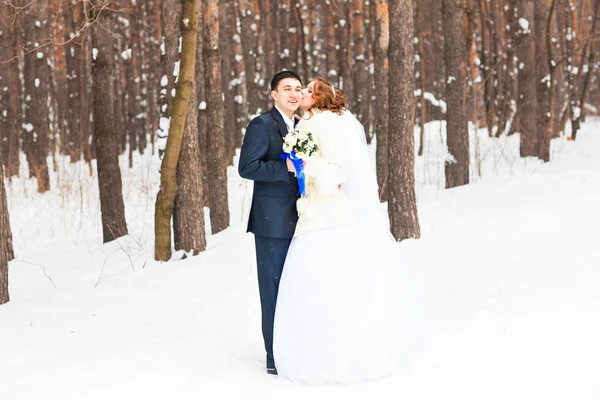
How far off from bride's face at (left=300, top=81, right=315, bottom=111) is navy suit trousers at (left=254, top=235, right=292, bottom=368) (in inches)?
37.0

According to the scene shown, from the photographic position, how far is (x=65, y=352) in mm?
5477

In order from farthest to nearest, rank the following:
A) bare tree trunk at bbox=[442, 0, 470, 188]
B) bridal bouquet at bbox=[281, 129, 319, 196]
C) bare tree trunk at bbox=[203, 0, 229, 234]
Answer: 1. bare tree trunk at bbox=[442, 0, 470, 188]
2. bare tree trunk at bbox=[203, 0, 229, 234]
3. bridal bouquet at bbox=[281, 129, 319, 196]

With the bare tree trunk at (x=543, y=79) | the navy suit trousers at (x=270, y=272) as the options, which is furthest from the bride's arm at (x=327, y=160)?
the bare tree trunk at (x=543, y=79)

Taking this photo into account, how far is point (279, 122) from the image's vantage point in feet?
15.7

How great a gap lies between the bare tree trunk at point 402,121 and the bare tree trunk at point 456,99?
364cm

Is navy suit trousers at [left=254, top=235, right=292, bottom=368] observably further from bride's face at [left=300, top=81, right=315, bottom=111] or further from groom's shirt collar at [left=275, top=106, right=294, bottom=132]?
bride's face at [left=300, top=81, right=315, bottom=111]

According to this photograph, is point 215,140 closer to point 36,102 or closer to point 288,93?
point 288,93

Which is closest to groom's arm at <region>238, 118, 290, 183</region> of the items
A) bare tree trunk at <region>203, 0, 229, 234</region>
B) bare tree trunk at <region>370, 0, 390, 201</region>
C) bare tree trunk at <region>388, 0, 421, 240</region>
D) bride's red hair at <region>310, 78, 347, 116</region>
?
bride's red hair at <region>310, 78, 347, 116</region>

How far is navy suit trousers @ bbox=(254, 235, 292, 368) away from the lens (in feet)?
15.6

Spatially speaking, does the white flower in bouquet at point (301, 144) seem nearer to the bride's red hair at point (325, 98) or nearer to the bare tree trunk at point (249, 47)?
the bride's red hair at point (325, 98)

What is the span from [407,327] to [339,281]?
2.06 feet

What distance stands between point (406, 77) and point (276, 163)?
4.44m

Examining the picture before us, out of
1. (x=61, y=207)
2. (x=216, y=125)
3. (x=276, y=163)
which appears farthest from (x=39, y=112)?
(x=276, y=163)

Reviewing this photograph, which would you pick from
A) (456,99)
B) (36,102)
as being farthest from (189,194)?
(36,102)
